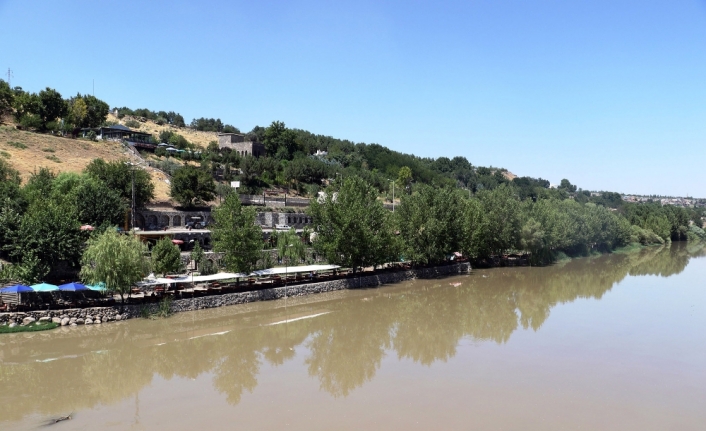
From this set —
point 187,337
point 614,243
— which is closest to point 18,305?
point 187,337

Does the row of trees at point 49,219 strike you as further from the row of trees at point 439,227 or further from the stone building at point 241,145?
the stone building at point 241,145

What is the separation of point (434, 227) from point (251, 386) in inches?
1028

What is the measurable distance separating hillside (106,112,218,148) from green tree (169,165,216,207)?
141ft

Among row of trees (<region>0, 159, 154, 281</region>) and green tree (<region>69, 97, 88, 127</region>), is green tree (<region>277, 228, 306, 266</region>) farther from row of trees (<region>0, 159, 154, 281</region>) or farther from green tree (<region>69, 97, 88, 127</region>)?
green tree (<region>69, 97, 88, 127</region>)

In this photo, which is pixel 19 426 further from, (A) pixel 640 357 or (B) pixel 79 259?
(A) pixel 640 357

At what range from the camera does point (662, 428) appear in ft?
47.7

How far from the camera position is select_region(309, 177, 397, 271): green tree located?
35.8m

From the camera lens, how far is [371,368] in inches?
787

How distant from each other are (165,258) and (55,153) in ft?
114

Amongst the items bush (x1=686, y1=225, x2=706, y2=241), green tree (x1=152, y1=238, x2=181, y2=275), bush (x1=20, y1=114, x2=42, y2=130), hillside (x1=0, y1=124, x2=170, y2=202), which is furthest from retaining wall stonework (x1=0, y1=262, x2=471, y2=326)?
bush (x1=686, y1=225, x2=706, y2=241)

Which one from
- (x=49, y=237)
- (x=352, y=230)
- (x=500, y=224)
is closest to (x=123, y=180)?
(x=49, y=237)

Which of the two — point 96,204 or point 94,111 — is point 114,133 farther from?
point 96,204

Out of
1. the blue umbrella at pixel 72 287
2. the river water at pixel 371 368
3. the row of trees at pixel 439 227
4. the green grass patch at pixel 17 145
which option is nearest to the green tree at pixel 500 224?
the row of trees at pixel 439 227

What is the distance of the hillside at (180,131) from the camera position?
94.3 m
